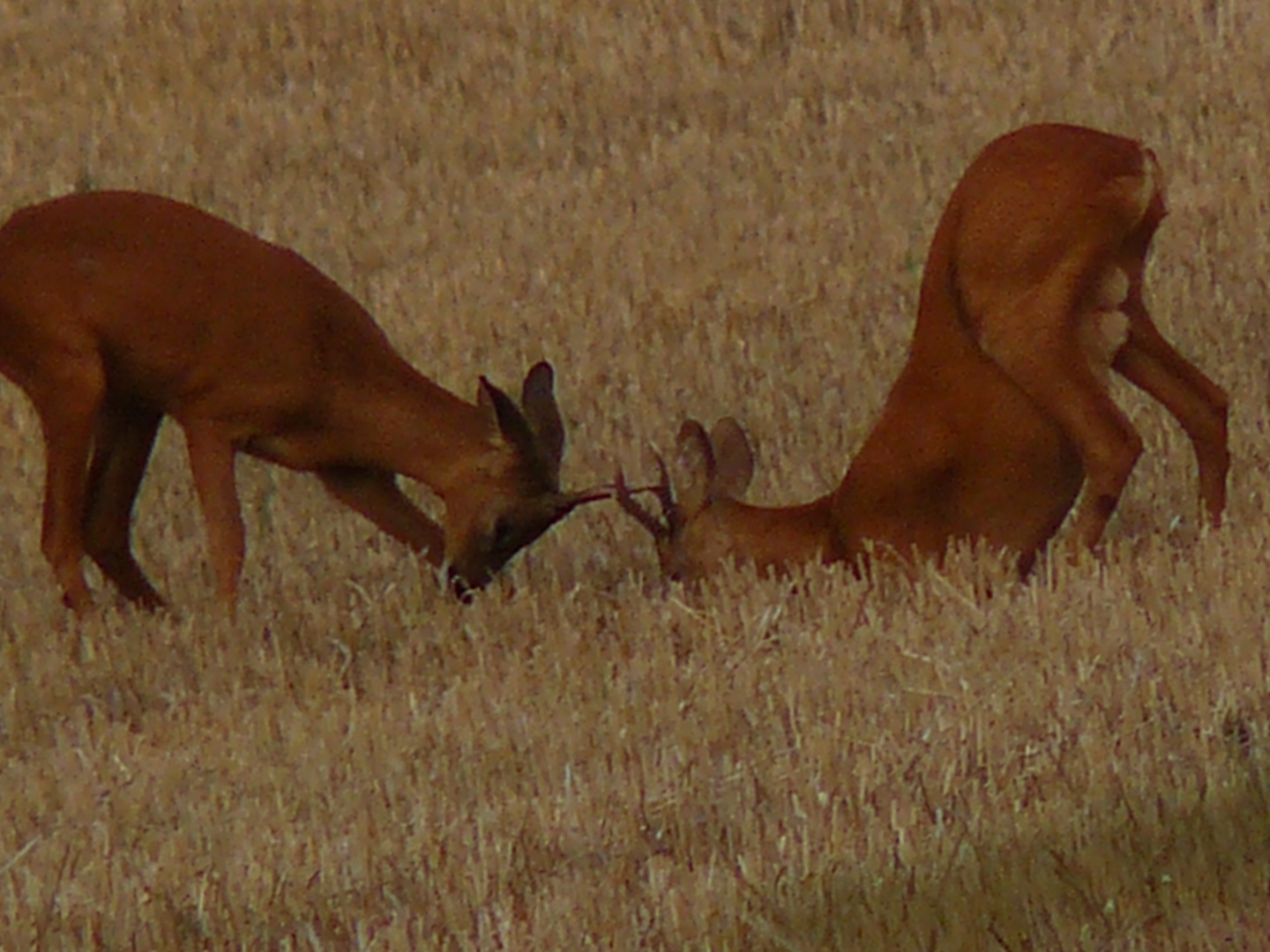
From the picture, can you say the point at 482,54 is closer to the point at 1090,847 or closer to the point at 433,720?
the point at 433,720

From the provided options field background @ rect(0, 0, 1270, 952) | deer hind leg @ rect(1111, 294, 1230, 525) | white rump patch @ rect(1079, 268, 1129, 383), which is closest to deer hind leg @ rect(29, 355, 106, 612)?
field background @ rect(0, 0, 1270, 952)

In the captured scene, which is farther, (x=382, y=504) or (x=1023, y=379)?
(x=382, y=504)

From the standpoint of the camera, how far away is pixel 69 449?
834 centimetres

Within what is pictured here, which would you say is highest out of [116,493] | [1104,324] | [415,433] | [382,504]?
[1104,324]

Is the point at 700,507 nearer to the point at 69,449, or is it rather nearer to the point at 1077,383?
the point at 1077,383

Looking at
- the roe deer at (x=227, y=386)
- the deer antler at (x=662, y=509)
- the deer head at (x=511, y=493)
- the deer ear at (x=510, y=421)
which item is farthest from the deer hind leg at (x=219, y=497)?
the deer antler at (x=662, y=509)

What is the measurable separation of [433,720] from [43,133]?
31.1ft

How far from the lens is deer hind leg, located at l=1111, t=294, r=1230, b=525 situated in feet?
26.1

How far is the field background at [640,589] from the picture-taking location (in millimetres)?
4695

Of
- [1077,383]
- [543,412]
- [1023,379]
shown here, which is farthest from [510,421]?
[1077,383]

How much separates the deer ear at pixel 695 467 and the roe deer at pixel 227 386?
0.98 feet

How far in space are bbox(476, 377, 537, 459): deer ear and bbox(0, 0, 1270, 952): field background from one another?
0.47 m

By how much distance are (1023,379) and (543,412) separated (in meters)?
1.76

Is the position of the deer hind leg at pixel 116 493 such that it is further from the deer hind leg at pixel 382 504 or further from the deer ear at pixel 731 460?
the deer ear at pixel 731 460
